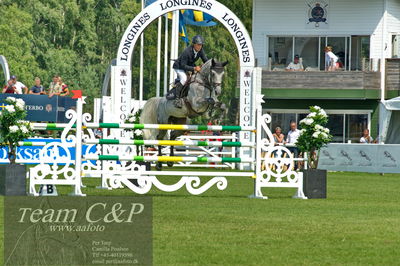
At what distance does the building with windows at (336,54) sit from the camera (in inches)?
1893

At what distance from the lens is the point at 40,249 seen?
8375 mm

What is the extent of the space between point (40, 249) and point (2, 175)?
8.50 metres

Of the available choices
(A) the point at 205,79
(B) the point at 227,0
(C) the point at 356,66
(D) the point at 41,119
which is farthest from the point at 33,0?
(A) the point at 205,79

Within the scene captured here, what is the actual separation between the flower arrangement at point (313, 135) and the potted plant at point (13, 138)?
4768 millimetres

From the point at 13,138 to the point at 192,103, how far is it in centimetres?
462

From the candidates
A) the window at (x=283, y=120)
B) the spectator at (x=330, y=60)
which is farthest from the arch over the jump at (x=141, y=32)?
the window at (x=283, y=120)

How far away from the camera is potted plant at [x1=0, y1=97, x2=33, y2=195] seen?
1653 centimetres

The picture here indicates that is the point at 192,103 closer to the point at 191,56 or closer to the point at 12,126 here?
the point at 191,56

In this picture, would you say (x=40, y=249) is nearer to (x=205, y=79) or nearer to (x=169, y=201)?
(x=169, y=201)

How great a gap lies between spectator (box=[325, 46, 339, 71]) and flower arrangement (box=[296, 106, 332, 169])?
3026cm

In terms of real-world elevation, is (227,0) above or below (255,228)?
above

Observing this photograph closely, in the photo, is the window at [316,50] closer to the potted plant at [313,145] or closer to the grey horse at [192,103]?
the grey horse at [192,103]

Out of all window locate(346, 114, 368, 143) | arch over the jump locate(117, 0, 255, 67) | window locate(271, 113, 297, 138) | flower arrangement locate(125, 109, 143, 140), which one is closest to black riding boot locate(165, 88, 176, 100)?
flower arrangement locate(125, 109, 143, 140)

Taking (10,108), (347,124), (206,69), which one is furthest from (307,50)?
(10,108)
